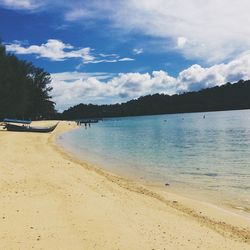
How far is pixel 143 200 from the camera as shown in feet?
43.7

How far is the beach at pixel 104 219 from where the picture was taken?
8.06 metres

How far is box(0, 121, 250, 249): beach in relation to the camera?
26.5ft

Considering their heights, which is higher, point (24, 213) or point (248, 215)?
point (24, 213)

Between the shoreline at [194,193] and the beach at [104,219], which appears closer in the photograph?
the beach at [104,219]

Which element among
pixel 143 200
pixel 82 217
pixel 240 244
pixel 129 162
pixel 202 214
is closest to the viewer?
pixel 240 244

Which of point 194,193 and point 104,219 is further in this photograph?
point 194,193

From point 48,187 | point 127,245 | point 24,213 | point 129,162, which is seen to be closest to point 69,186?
point 48,187

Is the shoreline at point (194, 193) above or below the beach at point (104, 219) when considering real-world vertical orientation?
below

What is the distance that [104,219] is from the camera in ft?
31.9

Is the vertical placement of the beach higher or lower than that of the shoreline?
higher

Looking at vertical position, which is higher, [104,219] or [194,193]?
[104,219]

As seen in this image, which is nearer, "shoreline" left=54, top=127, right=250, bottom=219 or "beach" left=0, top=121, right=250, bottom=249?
"beach" left=0, top=121, right=250, bottom=249

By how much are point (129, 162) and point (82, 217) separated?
1867 cm

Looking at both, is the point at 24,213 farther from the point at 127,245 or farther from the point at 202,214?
the point at 202,214
